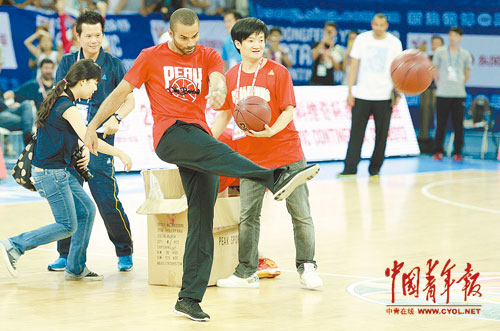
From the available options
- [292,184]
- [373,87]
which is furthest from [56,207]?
[373,87]

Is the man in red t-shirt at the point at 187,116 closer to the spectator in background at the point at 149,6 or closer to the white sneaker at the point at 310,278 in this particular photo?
the white sneaker at the point at 310,278

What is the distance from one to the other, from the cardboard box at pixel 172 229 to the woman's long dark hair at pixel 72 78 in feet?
2.99

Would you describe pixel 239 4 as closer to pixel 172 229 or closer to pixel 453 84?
pixel 453 84

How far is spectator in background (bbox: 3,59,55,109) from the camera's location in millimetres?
15367

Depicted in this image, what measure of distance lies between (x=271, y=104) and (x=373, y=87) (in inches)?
283

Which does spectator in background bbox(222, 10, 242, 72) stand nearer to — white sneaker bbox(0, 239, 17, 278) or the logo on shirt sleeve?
white sneaker bbox(0, 239, 17, 278)

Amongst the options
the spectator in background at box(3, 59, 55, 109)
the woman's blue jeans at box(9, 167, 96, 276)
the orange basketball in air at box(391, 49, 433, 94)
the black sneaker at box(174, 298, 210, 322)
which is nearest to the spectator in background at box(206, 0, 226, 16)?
the spectator in background at box(3, 59, 55, 109)

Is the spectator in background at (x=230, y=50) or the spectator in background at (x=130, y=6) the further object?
the spectator in background at (x=130, y=6)

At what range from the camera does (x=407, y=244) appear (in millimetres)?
8938

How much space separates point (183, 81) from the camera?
20.0 ft

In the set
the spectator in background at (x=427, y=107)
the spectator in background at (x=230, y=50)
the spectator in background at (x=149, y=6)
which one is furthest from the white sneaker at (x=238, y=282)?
the spectator in background at (x=149, y=6)

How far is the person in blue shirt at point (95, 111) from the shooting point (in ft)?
24.6

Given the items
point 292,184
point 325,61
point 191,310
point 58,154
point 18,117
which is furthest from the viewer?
point 325,61

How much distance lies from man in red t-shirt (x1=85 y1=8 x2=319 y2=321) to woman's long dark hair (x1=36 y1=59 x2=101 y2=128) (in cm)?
98
